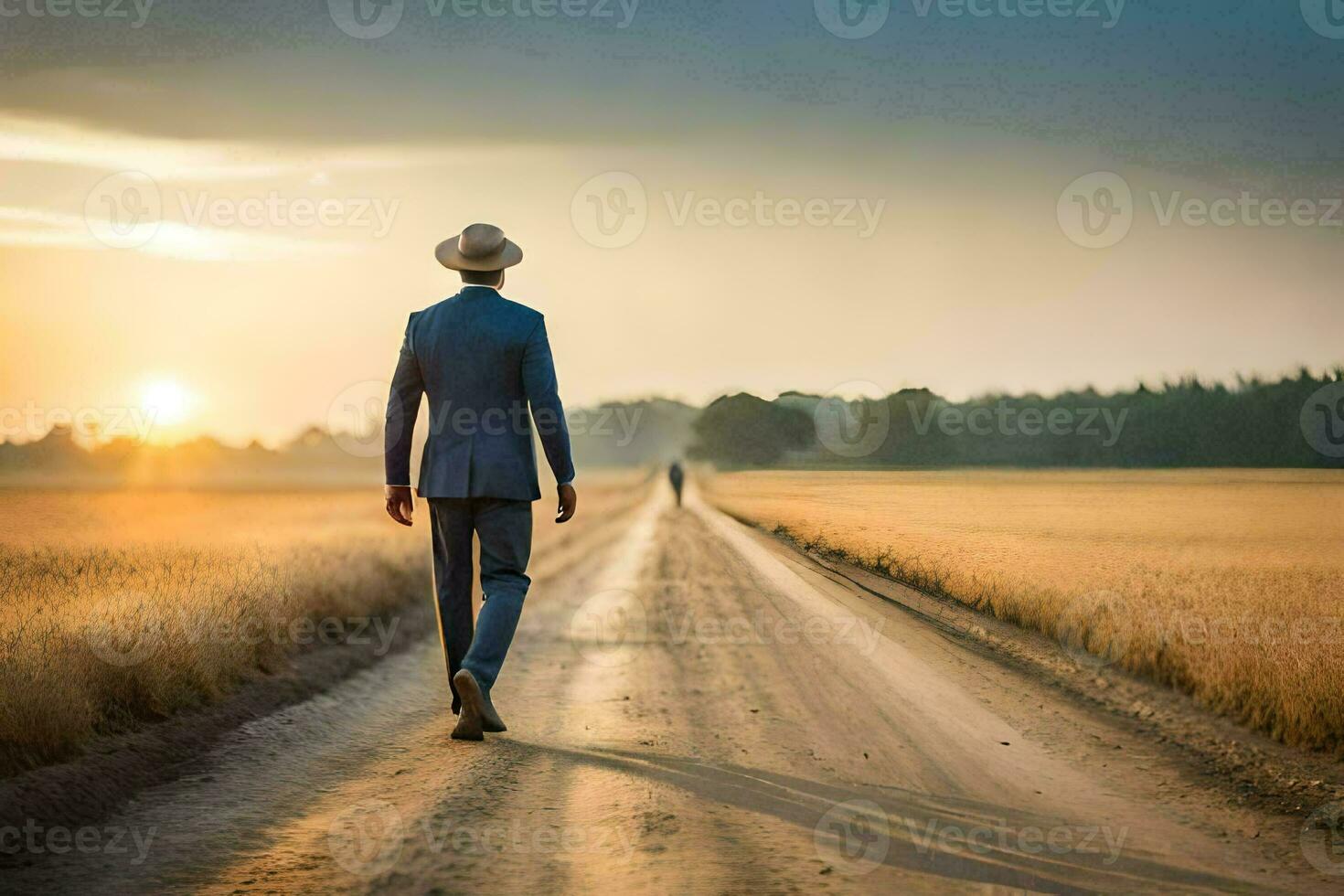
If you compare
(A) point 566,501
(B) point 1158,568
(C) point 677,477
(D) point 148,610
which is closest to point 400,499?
(A) point 566,501

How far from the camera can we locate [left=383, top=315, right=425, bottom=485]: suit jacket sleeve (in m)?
6.01

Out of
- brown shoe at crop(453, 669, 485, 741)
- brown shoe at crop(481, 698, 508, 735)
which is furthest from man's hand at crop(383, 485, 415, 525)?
brown shoe at crop(481, 698, 508, 735)

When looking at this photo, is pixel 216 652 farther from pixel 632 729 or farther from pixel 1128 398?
pixel 1128 398

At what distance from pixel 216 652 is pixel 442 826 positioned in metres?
3.59

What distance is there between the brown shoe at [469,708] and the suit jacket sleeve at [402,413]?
1.20 meters

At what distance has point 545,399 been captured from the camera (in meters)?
5.76

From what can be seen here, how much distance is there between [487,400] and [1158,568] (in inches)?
472

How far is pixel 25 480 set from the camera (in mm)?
17125

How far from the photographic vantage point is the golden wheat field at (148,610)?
536cm

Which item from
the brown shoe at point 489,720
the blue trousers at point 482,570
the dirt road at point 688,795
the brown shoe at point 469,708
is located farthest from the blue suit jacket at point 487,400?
the dirt road at point 688,795

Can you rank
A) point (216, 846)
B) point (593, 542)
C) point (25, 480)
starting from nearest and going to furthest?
point (216, 846) → point (25, 480) → point (593, 542)

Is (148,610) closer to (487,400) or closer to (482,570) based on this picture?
(482,570)

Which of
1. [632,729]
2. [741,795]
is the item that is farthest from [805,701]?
[741,795]

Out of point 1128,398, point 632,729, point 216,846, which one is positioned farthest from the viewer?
point 1128,398
